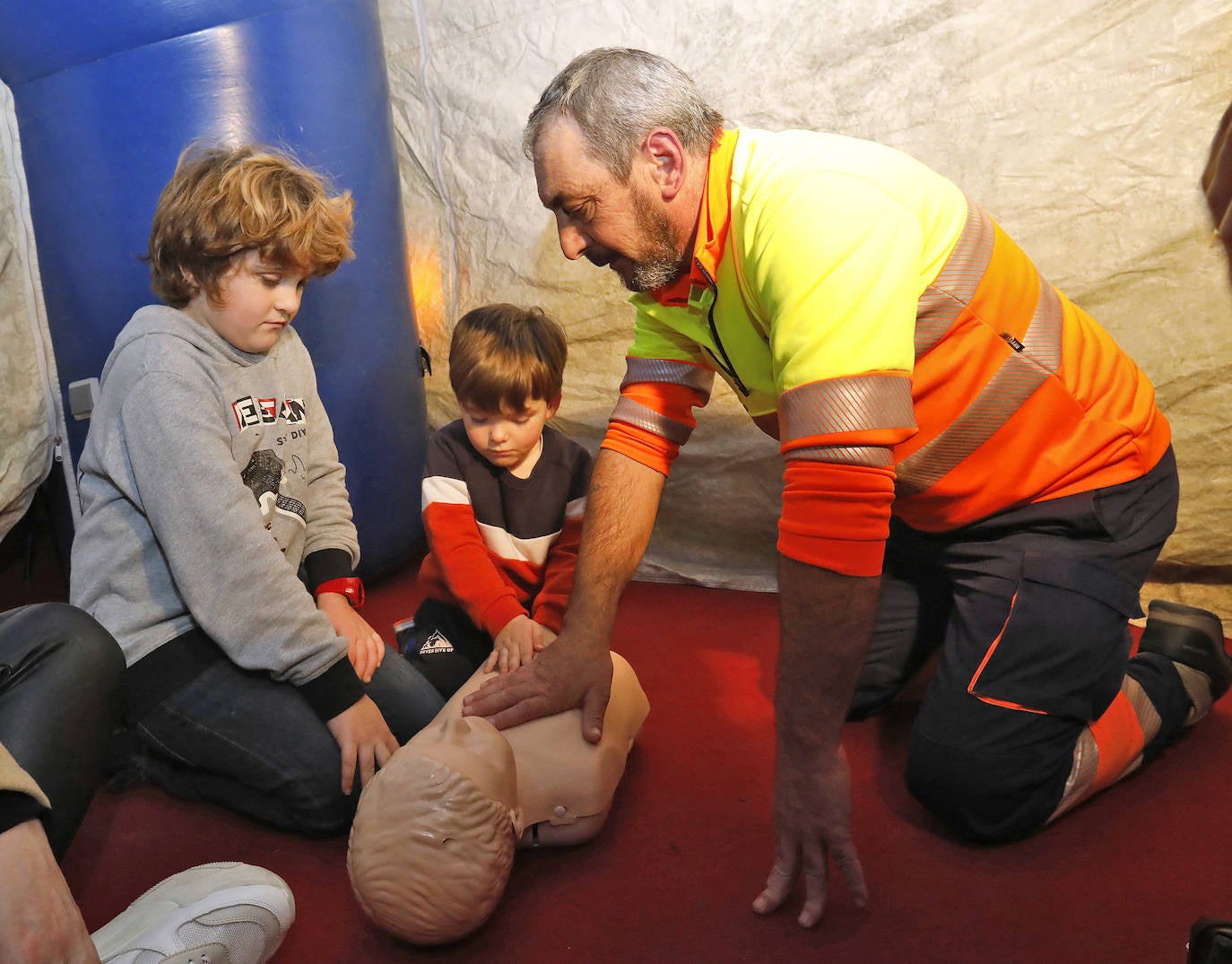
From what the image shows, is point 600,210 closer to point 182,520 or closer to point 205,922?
point 182,520

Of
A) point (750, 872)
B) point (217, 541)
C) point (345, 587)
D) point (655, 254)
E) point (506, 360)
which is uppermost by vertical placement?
point (655, 254)

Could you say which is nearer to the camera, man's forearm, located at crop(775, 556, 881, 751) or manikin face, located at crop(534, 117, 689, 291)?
man's forearm, located at crop(775, 556, 881, 751)

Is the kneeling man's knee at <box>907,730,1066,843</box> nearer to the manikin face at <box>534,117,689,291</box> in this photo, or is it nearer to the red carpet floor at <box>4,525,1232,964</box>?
the red carpet floor at <box>4,525,1232,964</box>

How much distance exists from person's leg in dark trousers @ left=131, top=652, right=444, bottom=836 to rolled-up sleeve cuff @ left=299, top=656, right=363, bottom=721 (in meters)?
0.03

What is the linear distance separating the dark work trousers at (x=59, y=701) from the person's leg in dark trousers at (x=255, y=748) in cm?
18

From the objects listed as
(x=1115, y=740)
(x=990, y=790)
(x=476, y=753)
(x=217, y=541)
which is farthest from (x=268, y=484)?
(x=1115, y=740)

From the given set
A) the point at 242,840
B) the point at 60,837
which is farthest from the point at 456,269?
the point at 60,837

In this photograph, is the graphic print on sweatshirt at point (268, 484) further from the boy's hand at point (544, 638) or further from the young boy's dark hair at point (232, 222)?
the boy's hand at point (544, 638)

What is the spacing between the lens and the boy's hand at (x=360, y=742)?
134cm

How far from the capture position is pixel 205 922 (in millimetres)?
1021

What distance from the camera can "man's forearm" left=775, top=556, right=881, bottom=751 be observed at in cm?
103

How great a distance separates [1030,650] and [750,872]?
472mm

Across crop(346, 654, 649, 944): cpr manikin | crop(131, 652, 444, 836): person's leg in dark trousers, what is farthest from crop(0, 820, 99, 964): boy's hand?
crop(131, 652, 444, 836): person's leg in dark trousers

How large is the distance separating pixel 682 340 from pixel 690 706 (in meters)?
0.63
